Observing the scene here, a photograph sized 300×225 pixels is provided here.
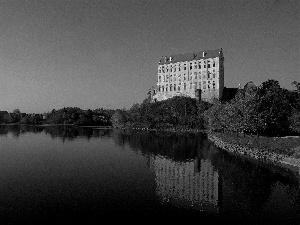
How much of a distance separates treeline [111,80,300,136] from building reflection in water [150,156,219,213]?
2096 cm

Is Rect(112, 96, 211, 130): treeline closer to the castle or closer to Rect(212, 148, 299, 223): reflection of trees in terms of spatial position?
the castle

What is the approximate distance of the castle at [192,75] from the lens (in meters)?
124

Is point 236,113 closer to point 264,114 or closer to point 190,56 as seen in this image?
point 264,114

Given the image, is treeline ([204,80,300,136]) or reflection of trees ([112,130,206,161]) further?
treeline ([204,80,300,136])

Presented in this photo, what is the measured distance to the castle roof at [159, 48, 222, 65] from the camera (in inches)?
4970

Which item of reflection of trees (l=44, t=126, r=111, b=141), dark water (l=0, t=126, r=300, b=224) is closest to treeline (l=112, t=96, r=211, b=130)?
reflection of trees (l=44, t=126, r=111, b=141)

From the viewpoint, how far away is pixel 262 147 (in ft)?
153

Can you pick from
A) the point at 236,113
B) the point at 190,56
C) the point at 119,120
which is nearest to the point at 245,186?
the point at 236,113

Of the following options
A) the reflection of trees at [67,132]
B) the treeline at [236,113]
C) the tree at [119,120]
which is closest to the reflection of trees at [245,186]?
the treeline at [236,113]

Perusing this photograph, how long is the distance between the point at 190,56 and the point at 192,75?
12.1 metres

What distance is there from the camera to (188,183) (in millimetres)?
30266

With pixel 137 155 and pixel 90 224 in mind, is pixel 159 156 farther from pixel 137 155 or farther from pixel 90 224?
pixel 90 224

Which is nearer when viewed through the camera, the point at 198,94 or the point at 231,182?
the point at 231,182

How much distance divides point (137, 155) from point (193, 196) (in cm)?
2557
